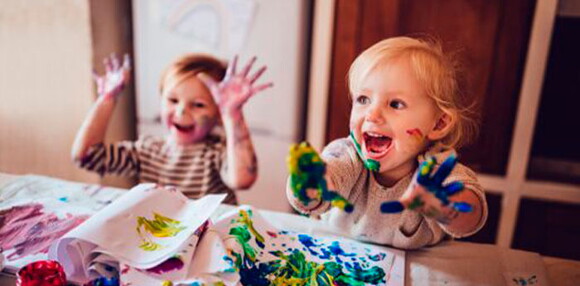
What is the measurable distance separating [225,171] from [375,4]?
87cm

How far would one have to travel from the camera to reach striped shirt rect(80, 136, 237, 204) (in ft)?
4.19

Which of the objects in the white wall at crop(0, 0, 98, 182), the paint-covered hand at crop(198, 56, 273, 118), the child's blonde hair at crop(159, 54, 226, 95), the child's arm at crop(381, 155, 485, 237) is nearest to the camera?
the child's arm at crop(381, 155, 485, 237)

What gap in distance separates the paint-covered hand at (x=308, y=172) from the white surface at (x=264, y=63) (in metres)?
1.16

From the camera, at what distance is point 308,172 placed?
65 cm

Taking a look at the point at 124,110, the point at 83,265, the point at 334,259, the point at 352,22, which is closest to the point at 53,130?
the point at 124,110

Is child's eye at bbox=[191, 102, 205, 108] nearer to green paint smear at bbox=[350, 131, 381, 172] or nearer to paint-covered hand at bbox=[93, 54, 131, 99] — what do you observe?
paint-covered hand at bbox=[93, 54, 131, 99]

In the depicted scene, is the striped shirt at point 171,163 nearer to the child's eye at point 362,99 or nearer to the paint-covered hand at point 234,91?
the paint-covered hand at point 234,91

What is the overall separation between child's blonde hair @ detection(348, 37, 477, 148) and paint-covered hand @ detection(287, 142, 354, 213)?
0.21m

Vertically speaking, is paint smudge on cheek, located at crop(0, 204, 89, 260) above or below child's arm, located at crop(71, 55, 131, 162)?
below

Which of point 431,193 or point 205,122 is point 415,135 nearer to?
point 431,193

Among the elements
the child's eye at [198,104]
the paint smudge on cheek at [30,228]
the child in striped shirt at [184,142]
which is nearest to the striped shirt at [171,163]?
the child in striped shirt at [184,142]

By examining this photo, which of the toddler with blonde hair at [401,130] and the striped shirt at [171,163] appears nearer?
the toddler with blonde hair at [401,130]

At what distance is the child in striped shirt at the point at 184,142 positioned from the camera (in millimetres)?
1190

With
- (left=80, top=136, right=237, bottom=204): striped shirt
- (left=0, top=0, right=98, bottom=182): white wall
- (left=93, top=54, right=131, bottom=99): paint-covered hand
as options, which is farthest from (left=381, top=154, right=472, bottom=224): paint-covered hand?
(left=0, top=0, right=98, bottom=182): white wall
